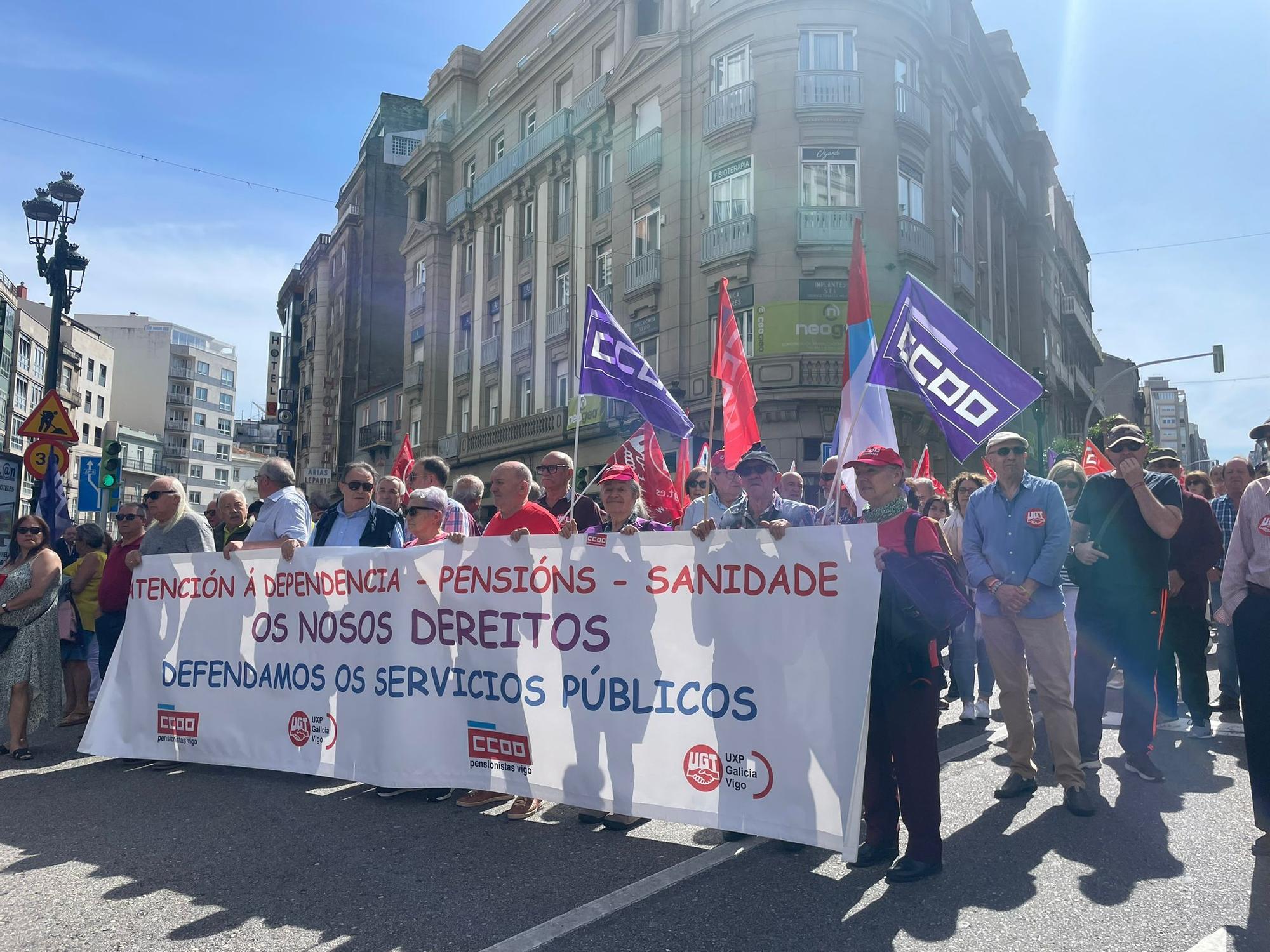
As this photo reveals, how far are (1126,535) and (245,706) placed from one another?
5123 mm

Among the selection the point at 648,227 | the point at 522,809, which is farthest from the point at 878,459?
the point at 648,227

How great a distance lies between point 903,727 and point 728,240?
752 inches

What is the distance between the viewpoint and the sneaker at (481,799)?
4.91 m

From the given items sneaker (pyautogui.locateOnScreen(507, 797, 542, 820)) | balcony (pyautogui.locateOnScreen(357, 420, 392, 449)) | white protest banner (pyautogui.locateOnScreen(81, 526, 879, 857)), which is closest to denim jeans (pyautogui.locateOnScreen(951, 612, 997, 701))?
white protest banner (pyautogui.locateOnScreen(81, 526, 879, 857))

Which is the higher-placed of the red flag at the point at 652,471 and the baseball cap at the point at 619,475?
the red flag at the point at 652,471

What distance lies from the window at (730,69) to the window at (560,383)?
9.00 m

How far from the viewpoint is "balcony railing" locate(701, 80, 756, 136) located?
21.5 m

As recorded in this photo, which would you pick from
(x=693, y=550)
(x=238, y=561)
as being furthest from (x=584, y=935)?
(x=238, y=561)

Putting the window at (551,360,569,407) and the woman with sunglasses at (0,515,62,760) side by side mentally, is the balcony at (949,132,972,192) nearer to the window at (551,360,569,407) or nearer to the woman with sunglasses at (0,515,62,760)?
the window at (551,360,569,407)

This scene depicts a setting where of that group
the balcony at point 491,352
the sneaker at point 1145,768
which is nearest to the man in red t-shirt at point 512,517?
the sneaker at point 1145,768

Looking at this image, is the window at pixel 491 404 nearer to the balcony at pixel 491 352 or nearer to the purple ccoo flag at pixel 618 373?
the balcony at pixel 491 352

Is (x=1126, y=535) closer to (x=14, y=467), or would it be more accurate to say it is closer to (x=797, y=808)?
(x=797, y=808)

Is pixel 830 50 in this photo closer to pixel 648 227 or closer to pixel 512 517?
pixel 648 227

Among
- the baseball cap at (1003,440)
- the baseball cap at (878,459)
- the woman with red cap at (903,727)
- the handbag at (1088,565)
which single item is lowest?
the woman with red cap at (903,727)
